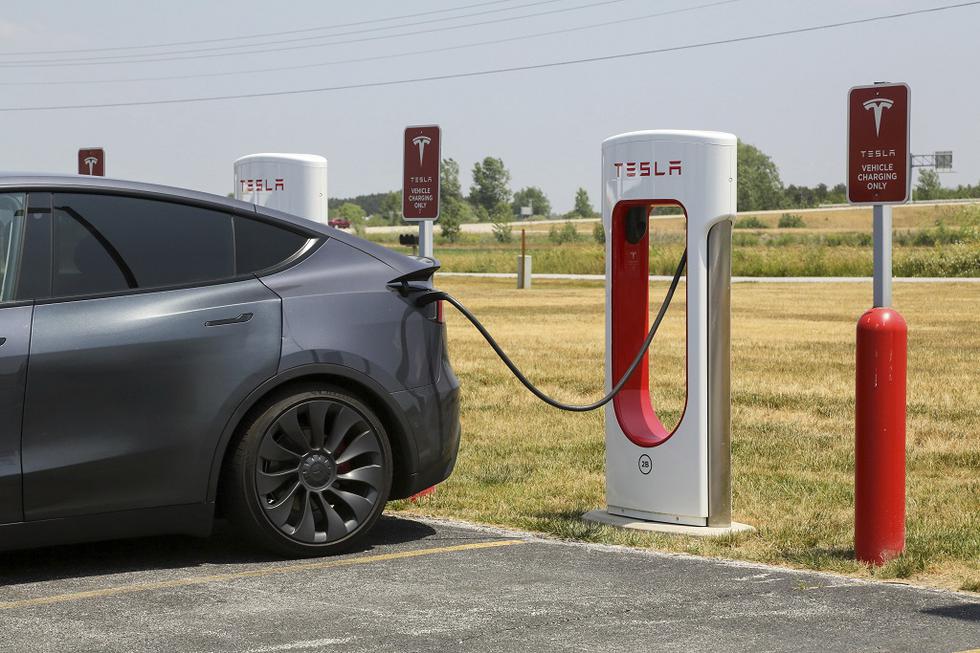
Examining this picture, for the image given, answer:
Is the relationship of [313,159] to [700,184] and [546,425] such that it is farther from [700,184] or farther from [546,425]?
[700,184]

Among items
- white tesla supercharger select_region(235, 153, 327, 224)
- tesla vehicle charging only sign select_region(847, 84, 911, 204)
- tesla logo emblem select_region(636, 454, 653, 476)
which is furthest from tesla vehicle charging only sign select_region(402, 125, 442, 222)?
tesla vehicle charging only sign select_region(847, 84, 911, 204)

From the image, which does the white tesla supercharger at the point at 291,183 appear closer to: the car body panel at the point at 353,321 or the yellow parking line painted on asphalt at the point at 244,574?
the car body panel at the point at 353,321

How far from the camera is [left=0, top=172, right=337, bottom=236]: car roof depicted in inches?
225

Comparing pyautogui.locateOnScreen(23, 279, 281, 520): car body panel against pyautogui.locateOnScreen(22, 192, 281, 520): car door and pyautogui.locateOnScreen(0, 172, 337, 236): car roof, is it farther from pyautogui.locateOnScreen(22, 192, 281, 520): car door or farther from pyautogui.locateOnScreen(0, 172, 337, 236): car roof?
pyautogui.locateOnScreen(0, 172, 337, 236): car roof

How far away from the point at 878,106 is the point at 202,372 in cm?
306

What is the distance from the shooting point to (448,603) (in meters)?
5.36

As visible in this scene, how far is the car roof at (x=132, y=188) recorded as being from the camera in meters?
5.72

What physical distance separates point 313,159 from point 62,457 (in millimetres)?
4415

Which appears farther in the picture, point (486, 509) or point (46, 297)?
point (486, 509)

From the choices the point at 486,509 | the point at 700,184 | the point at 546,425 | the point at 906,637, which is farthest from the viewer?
the point at 546,425

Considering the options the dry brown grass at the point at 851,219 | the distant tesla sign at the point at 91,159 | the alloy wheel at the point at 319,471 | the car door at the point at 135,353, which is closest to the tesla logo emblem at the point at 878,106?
the alloy wheel at the point at 319,471

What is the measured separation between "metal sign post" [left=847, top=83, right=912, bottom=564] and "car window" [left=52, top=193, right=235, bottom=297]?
272 centimetres

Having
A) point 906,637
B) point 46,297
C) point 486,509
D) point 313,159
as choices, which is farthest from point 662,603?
point 313,159

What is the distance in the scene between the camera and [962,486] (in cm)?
833
